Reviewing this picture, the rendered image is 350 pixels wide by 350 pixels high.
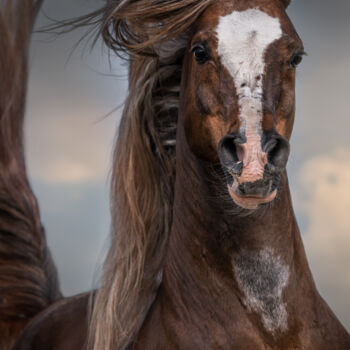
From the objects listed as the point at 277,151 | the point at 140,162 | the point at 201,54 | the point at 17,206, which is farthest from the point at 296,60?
the point at 17,206

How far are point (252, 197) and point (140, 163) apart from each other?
110 cm

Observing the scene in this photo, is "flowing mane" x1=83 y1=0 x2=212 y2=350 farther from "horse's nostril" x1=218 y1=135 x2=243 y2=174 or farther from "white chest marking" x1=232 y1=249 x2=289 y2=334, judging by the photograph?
"horse's nostril" x1=218 y1=135 x2=243 y2=174

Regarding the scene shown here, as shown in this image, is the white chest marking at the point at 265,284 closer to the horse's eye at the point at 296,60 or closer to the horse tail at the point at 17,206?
the horse's eye at the point at 296,60

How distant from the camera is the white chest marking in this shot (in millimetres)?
2984

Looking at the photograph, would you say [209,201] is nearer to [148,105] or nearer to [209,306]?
[209,306]

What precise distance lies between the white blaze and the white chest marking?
1.83ft

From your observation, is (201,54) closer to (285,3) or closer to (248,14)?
(248,14)

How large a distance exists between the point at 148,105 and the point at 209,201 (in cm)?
80

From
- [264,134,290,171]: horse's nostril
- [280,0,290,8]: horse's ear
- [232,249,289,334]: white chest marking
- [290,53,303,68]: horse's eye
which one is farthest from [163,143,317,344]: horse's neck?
[280,0,290,8]: horse's ear

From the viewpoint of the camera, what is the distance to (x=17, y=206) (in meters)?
5.10

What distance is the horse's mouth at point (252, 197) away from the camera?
2678mm

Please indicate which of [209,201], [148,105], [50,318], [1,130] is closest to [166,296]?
[209,201]

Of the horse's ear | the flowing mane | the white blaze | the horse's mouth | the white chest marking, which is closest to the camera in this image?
the horse's mouth

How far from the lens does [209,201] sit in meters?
3.13
